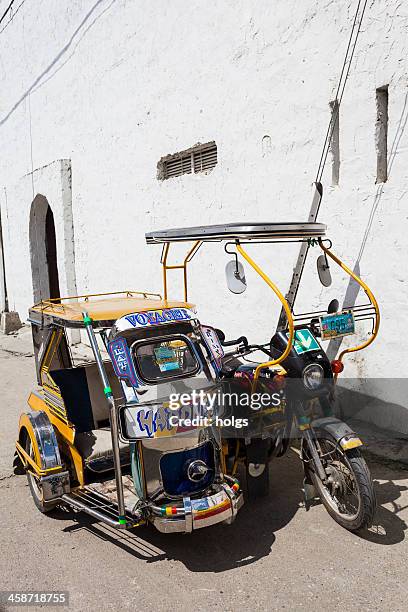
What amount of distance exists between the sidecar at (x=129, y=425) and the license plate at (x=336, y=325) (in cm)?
84

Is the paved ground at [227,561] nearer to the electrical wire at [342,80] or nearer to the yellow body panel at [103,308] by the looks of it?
the yellow body panel at [103,308]

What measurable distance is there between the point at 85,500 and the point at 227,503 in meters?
1.04

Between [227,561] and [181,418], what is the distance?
3.00ft

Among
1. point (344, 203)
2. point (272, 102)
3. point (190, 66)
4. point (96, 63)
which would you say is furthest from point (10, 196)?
point (344, 203)

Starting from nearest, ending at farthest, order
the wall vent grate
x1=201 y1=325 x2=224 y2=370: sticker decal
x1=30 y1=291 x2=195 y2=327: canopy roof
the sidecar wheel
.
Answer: x1=30 y1=291 x2=195 y2=327: canopy roof < x1=201 y1=325 x2=224 y2=370: sticker decal < the sidecar wheel < the wall vent grate

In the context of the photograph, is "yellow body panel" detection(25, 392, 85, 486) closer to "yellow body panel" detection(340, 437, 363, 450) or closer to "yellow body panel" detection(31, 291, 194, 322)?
"yellow body panel" detection(31, 291, 194, 322)

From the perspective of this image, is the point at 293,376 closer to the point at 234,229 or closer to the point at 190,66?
the point at 234,229

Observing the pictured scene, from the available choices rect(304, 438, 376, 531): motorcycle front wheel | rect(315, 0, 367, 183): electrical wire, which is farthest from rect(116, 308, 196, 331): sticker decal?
rect(315, 0, 367, 183): electrical wire

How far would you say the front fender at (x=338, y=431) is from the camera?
3.50 meters

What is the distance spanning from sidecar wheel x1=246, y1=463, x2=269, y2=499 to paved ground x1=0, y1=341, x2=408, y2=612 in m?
0.09

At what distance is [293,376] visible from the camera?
3.86m

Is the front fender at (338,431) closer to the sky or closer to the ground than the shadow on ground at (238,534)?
closer to the sky

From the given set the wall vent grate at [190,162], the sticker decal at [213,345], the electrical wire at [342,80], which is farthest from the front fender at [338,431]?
the wall vent grate at [190,162]

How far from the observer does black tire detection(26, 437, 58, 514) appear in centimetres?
386
